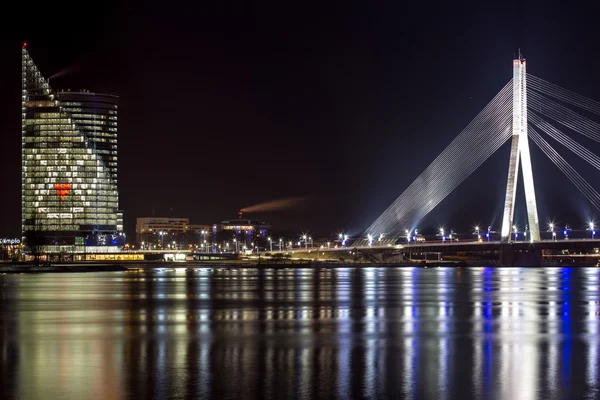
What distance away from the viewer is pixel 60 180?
462ft

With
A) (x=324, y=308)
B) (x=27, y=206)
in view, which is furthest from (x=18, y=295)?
(x=27, y=206)

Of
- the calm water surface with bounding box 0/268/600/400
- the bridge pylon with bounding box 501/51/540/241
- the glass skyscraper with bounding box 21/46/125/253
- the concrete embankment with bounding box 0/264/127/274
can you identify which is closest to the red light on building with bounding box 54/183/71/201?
the glass skyscraper with bounding box 21/46/125/253

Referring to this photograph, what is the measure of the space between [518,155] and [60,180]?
8834 cm

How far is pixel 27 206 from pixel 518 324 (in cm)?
12697

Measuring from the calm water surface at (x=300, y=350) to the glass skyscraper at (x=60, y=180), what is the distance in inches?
4303

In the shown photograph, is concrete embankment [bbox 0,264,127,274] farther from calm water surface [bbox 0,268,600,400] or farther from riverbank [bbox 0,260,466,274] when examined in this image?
calm water surface [bbox 0,268,600,400]

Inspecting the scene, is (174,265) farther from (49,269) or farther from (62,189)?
(62,189)

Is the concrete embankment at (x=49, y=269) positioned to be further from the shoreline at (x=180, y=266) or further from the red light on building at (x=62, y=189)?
the red light on building at (x=62, y=189)

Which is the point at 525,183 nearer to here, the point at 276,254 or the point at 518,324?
the point at 518,324

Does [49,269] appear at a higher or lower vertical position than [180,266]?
higher

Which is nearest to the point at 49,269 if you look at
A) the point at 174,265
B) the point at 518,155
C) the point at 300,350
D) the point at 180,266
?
the point at 174,265

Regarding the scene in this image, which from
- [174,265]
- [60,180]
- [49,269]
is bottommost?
[174,265]

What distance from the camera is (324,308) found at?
30.3 meters

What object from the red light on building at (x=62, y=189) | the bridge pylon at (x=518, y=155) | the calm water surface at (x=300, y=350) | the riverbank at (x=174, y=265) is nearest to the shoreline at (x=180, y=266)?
the riverbank at (x=174, y=265)
